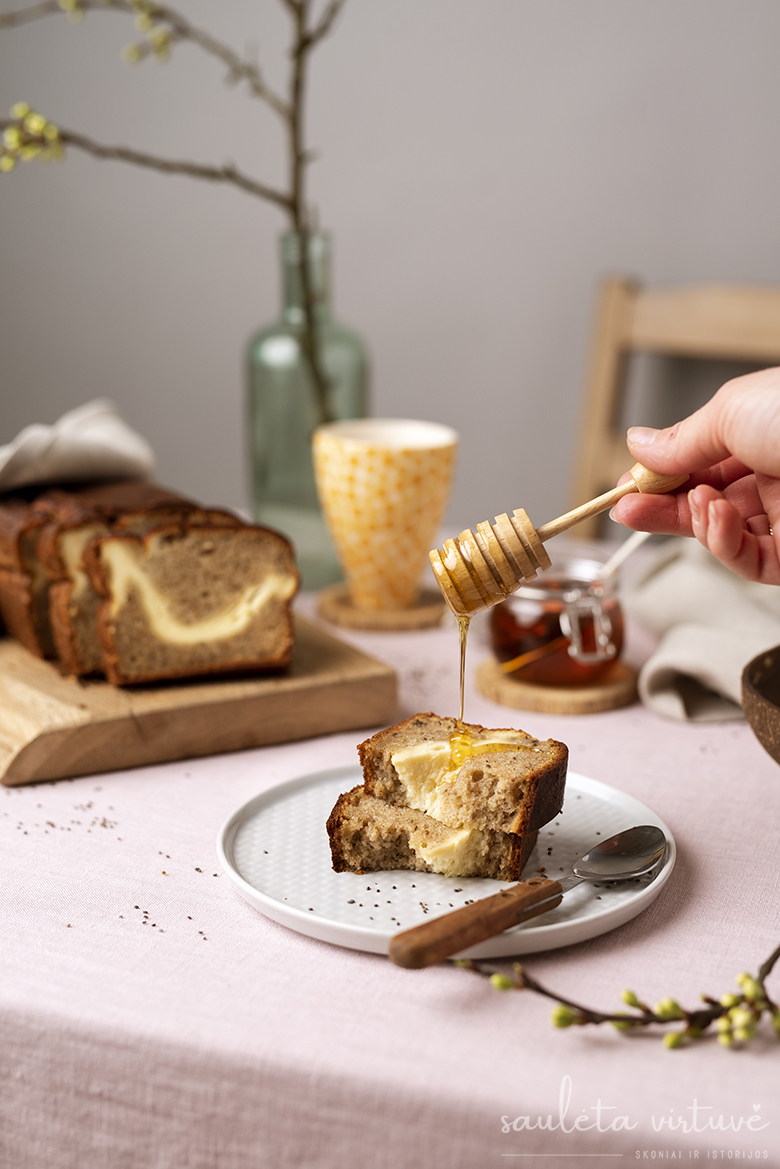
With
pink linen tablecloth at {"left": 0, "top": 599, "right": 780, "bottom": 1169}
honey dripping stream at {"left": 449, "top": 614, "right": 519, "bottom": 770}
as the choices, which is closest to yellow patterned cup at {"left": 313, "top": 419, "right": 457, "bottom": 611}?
honey dripping stream at {"left": 449, "top": 614, "right": 519, "bottom": 770}

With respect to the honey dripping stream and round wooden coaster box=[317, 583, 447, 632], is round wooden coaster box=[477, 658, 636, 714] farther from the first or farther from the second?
the honey dripping stream

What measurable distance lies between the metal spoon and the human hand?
1.09ft

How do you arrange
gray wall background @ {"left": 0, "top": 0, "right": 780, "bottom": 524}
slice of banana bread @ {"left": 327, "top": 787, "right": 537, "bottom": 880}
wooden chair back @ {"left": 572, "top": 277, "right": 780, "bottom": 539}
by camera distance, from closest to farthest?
slice of banana bread @ {"left": 327, "top": 787, "right": 537, "bottom": 880}, wooden chair back @ {"left": 572, "top": 277, "right": 780, "bottom": 539}, gray wall background @ {"left": 0, "top": 0, "right": 780, "bottom": 524}

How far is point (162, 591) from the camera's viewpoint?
4.99ft

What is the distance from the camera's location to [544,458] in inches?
137

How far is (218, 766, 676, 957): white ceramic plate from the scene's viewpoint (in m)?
0.94

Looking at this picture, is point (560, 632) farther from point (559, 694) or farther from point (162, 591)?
point (162, 591)

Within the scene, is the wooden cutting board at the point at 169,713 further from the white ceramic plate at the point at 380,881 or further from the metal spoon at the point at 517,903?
the metal spoon at the point at 517,903

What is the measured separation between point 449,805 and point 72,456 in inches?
42.7

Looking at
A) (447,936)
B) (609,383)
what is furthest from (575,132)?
(447,936)

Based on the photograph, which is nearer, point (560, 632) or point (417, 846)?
point (417, 846)

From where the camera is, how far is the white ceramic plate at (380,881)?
36.9 inches

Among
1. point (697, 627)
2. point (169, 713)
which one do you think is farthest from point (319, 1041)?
point (697, 627)

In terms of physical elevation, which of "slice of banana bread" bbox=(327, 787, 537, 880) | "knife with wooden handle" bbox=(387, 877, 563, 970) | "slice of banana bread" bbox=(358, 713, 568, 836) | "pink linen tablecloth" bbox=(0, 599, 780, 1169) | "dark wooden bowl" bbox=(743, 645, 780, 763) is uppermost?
"dark wooden bowl" bbox=(743, 645, 780, 763)
